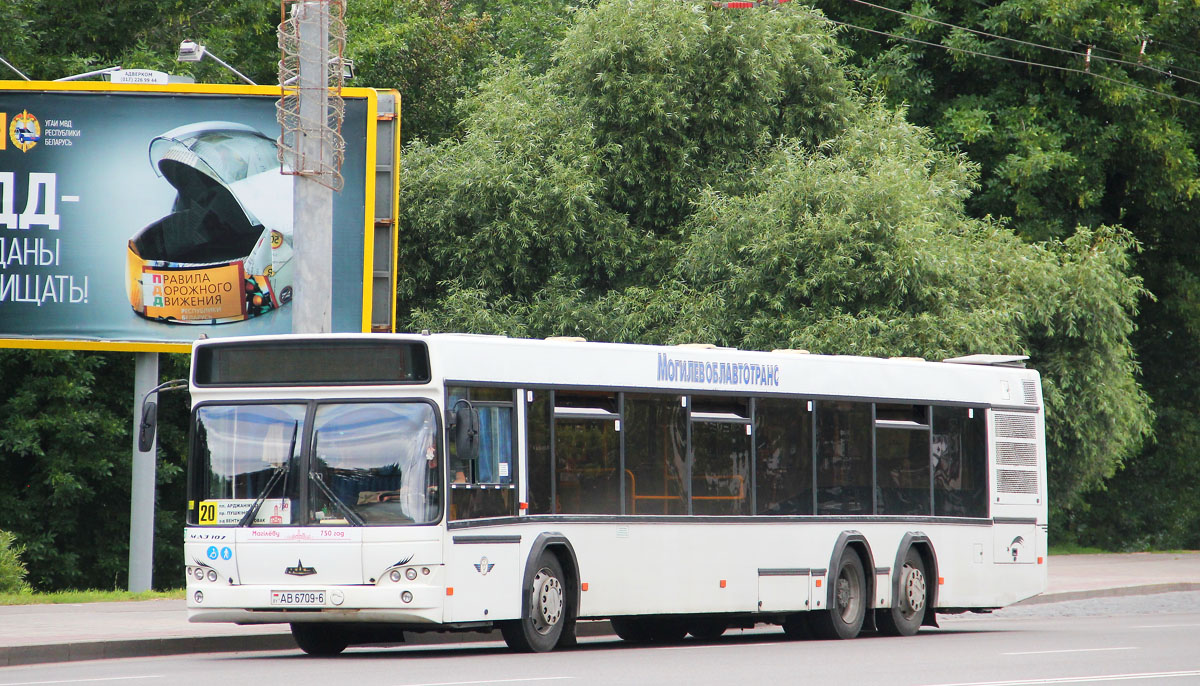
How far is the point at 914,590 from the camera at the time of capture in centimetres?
1766

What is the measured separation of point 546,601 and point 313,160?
194 inches

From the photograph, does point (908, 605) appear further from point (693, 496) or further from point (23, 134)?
point (23, 134)

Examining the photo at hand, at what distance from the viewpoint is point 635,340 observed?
26000 millimetres

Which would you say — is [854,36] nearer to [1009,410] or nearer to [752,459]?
[1009,410]

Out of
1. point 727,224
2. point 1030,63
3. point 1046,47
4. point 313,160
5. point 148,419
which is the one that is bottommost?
point 148,419

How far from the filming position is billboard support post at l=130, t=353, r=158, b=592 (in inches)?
863

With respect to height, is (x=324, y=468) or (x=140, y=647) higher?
(x=324, y=468)

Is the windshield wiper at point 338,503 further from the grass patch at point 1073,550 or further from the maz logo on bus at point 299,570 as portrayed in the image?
the grass patch at point 1073,550

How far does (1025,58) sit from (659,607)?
878 inches

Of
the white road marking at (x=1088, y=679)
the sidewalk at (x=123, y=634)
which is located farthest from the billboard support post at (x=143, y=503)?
the white road marking at (x=1088, y=679)

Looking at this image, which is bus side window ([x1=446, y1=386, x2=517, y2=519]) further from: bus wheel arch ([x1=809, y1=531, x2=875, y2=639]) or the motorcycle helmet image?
the motorcycle helmet image

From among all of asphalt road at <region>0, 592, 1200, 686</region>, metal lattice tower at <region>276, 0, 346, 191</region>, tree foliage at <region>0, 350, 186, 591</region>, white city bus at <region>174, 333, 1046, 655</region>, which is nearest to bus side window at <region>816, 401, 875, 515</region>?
white city bus at <region>174, 333, 1046, 655</region>

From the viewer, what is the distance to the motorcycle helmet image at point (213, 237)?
21406mm

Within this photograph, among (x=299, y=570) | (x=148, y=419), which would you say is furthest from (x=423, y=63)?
(x=299, y=570)
